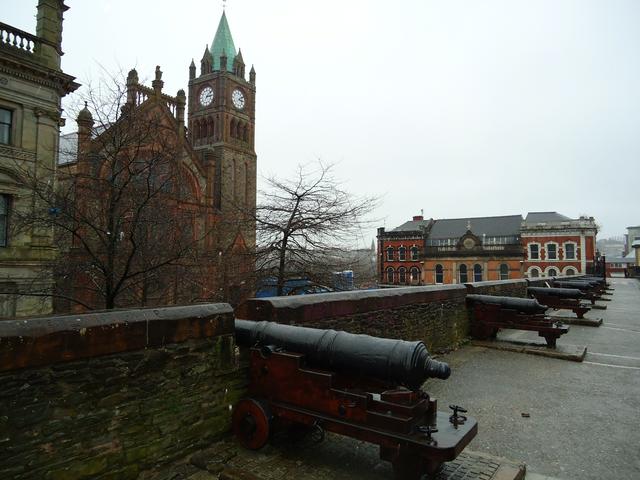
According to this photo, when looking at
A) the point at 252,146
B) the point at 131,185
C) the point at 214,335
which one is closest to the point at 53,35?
the point at 131,185

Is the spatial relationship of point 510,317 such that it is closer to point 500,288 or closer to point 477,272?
point 500,288

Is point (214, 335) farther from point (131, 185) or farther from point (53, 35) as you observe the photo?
point (53, 35)

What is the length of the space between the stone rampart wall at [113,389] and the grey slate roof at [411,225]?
54.3 meters

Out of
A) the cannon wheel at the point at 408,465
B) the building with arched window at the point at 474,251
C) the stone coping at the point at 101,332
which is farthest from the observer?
the building with arched window at the point at 474,251

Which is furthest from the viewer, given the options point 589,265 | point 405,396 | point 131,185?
point 589,265

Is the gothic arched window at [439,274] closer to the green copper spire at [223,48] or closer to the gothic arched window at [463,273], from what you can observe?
the gothic arched window at [463,273]

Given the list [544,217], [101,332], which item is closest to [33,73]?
[101,332]

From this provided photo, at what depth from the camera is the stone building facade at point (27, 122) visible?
15.2 m

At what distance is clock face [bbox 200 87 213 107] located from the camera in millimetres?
51250

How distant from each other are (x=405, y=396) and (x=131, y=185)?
7.89 metres

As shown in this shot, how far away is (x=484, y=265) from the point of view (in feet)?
172

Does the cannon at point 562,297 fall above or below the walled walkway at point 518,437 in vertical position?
above

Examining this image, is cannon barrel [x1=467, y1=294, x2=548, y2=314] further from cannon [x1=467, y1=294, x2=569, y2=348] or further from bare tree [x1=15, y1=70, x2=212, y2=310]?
bare tree [x1=15, y1=70, x2=212, y2=310]

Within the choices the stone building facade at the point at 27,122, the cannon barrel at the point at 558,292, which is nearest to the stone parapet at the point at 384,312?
the cannon barrel at the point at 558,292
